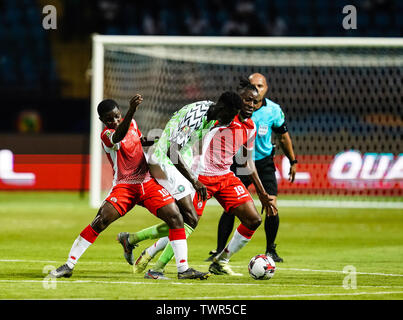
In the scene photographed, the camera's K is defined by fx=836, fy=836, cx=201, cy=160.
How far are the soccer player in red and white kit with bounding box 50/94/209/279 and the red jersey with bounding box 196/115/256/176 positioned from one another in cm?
83

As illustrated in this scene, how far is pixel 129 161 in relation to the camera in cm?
839

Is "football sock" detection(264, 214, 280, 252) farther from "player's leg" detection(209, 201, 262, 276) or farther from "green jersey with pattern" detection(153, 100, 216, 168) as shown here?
"green jersey with pattern" detection(153, 100, 216, 168)

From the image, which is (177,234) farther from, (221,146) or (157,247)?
(221,146)

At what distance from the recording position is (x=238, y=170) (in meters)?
9.80

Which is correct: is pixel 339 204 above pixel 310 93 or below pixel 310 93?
below

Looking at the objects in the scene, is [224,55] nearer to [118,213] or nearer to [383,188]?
[383,188]

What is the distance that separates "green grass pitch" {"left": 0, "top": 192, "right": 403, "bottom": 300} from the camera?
24.1 feet

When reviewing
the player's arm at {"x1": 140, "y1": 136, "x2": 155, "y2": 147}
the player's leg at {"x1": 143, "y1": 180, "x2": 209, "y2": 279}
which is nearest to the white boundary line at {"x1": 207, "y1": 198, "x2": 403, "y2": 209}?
the player's arm at {"x1": 140, "y1": 136, "x2": 155, "y2": 147}

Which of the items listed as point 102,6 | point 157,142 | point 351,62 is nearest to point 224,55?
point 351,62

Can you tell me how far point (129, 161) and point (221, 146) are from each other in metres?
1.18

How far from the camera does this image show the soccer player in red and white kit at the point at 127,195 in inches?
319

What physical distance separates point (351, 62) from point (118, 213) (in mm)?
13261

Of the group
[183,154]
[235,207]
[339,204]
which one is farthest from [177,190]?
[339,204]

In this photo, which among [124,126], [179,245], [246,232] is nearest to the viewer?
[124,126]
